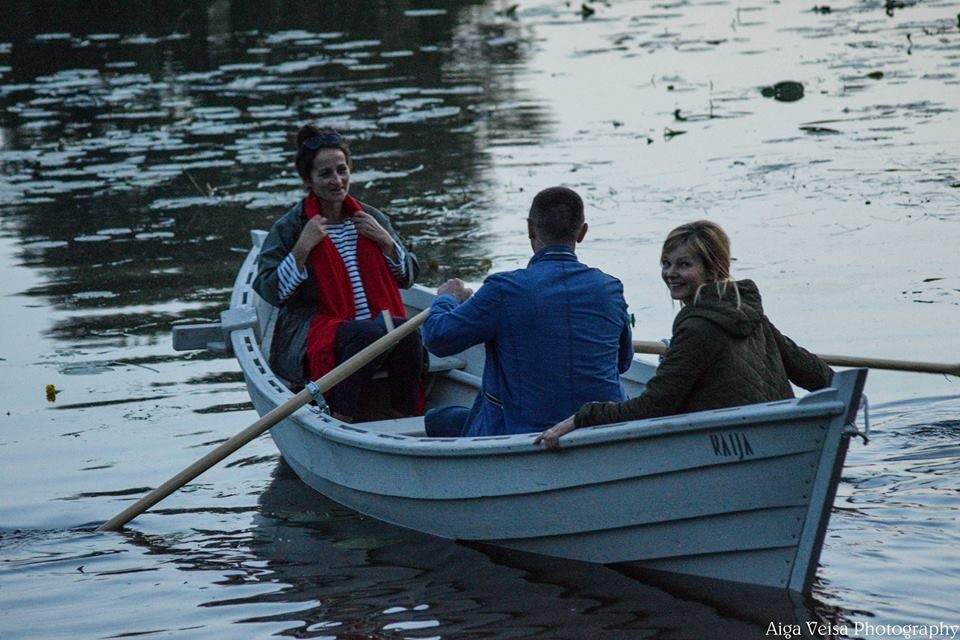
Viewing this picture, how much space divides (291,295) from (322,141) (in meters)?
0.75

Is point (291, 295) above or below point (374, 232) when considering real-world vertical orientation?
below

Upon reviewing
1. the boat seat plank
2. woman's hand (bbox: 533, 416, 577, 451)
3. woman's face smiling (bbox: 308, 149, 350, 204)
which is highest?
woman's face smiling (bbox: 308, 149, 350, 204)

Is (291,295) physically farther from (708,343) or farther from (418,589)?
(708,343)

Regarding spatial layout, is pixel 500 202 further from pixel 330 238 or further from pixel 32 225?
pixel 330 238

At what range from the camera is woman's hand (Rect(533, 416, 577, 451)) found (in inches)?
218

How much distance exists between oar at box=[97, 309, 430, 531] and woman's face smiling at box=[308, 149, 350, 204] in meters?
0.95

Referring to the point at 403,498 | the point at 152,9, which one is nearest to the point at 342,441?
the point at 403,498

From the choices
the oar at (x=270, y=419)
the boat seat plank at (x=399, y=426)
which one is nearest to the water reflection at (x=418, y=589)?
the oar at (x=270, y=419)

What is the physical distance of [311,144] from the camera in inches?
289

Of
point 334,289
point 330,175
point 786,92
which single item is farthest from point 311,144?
point 786,92

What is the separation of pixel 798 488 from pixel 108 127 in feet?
46.4

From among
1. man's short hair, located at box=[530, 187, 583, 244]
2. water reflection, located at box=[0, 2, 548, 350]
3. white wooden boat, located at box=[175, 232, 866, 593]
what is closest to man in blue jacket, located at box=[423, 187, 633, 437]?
man's short hair, located at box=[530, 187, 583, 244]

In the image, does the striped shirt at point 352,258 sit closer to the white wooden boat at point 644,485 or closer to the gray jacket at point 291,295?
the gray jacket at point 291,295

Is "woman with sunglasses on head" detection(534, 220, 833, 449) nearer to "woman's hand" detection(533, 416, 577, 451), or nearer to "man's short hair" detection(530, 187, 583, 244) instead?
"woman's hand" detection(533, 416, 577, 451)
